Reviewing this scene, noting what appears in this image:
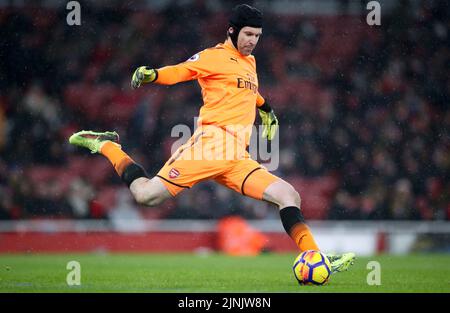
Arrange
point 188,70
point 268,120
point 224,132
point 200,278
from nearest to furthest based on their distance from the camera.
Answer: point 188,70 → point 224,132 → point 200,278 → point 268,120

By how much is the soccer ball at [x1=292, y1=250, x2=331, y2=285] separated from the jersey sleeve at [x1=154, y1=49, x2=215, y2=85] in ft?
6.18

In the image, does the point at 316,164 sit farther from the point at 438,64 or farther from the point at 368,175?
the point at 438,64

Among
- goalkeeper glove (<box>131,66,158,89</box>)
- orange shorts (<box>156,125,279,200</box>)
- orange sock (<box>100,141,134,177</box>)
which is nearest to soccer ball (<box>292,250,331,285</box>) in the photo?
orange shorts (<box>156,125,279,200</box>)

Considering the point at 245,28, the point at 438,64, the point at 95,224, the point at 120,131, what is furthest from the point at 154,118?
the point at 245,28

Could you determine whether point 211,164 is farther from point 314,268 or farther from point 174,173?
point 314,268

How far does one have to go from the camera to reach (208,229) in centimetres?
1496

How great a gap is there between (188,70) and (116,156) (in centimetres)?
135

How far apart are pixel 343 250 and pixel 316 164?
2.47m

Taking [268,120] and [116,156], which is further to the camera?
[268,120]

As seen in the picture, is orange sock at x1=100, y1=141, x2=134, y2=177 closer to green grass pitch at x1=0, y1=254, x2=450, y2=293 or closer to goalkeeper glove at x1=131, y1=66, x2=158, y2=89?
green grass pitch at x1=0, y1=254, x2=450, y2=293

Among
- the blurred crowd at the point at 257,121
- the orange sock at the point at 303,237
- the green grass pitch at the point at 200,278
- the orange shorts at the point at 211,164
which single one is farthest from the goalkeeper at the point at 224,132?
the blurred crowd at the point at 257,121

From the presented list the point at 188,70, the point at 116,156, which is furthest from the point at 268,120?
the point at 116,156

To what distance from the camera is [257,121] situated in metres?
17.3

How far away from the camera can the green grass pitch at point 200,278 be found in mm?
6949
